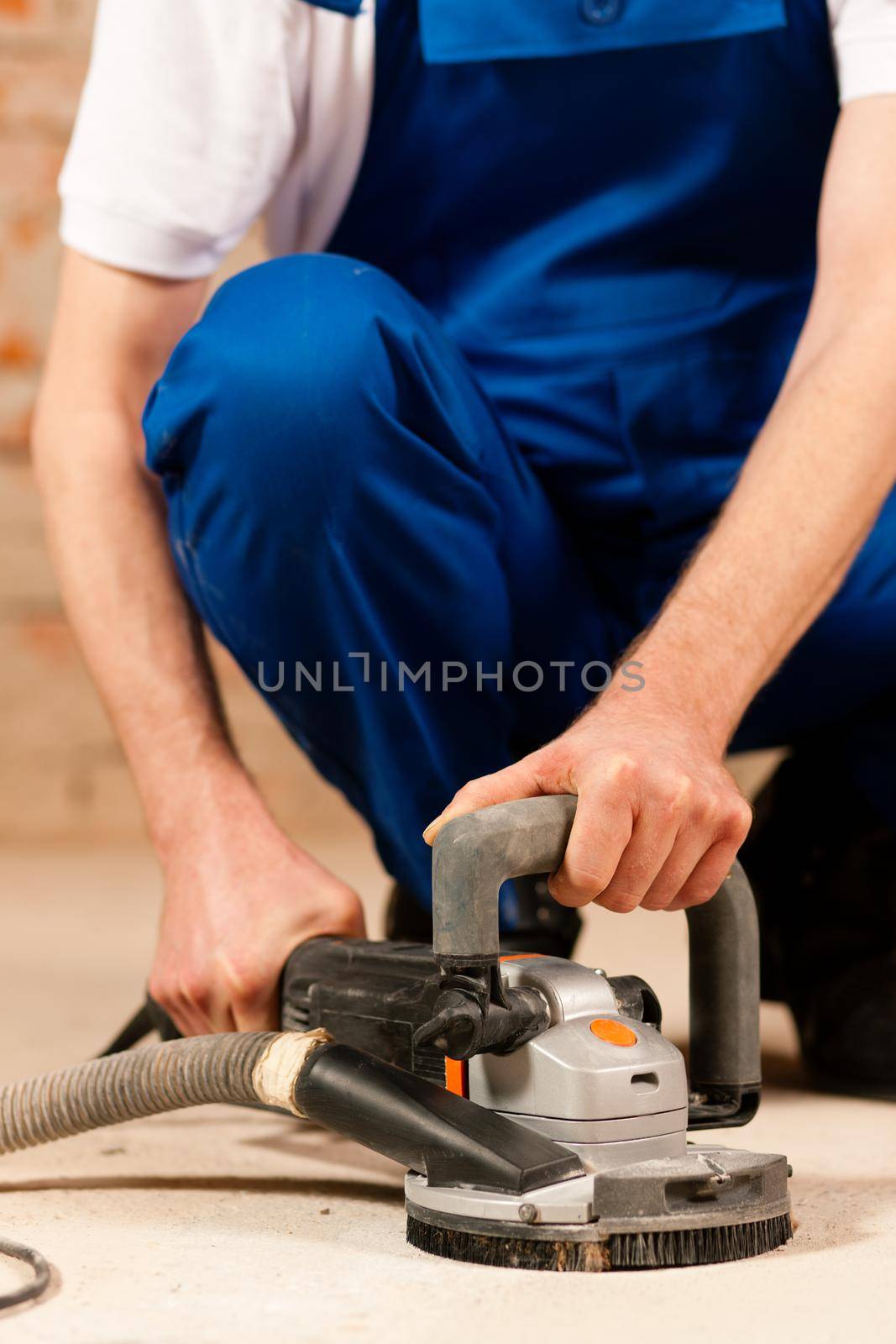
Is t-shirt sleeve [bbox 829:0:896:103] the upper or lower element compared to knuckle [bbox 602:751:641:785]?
upper

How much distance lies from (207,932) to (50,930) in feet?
3.23

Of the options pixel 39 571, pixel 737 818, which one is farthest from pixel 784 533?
pixel 39 571

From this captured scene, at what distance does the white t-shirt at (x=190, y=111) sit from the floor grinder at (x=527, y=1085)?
598 millimetres

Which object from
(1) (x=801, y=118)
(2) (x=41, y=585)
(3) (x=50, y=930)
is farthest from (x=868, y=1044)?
(2) (x=41, y=585)

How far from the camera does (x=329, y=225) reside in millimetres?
1218

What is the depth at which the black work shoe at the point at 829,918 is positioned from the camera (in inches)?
43.4

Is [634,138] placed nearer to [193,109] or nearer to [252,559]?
[193,109]

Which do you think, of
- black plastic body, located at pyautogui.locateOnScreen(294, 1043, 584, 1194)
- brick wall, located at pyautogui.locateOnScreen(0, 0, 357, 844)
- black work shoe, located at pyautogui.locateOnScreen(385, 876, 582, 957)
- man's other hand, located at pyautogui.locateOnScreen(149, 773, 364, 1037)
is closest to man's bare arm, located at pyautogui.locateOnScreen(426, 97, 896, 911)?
black plastic body, located at pyautogui.locateOnScreen(294, 1043, 584, 1194)

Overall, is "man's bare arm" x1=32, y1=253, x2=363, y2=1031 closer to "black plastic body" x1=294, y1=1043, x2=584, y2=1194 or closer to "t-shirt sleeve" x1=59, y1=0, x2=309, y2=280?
"t-shirt sleeve" x1=59, y1=0, x2=309, y2=280

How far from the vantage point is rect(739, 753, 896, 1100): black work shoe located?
110 cm

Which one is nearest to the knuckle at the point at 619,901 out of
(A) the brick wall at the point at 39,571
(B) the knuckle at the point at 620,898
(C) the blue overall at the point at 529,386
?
(B) the knuckle at the point at 620,898

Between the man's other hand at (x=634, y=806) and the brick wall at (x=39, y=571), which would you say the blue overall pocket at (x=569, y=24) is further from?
the brick wall at (x=39, y=571)

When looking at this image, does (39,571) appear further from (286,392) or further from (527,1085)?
(527,1085)

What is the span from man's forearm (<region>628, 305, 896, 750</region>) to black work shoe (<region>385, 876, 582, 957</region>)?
1.15ft
